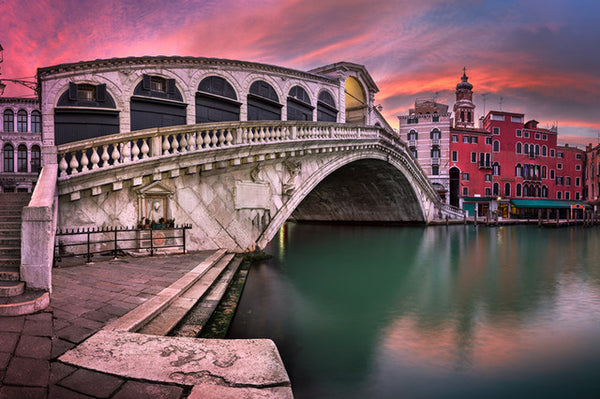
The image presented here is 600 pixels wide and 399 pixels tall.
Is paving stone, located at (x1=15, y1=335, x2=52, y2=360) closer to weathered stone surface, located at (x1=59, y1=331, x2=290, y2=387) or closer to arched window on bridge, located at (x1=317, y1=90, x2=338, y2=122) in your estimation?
weathered stone surface, located at (x1=59, y1=331, x2=290, y2=387)

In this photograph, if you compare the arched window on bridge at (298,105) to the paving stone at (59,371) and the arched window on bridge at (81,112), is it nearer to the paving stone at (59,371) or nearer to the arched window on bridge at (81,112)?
the arched window on bridge at (81,112)

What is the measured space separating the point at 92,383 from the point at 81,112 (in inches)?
440

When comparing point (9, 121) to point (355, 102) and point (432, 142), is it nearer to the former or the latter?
point (355, 102)

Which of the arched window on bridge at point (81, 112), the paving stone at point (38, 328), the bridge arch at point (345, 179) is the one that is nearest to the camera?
the paving stone at point (38, 328)

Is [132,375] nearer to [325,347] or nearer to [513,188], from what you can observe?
[325,347]

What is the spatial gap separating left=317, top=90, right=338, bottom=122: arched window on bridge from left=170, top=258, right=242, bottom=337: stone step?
12600 mm

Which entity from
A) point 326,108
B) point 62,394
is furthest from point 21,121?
point 62,394

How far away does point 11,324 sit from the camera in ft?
10.9

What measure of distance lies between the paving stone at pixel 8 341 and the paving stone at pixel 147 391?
3.62 feet

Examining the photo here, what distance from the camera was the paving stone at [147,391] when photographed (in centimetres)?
243

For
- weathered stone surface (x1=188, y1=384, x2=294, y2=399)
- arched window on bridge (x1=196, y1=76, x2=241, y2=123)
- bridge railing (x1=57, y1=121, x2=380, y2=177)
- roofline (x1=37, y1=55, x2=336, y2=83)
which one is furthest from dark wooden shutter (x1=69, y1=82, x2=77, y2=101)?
weathered stone surface (x1=188, y1=384, x2=294, y2=399)

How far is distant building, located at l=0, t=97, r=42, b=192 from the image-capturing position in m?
31.2

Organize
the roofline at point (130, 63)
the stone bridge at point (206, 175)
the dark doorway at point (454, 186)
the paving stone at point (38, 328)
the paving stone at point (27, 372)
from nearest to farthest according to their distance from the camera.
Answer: the paving stone at point (27, 372) → the paving stone at point (38, 328) → the stone bridge at point (206, 175) → the roofline at point (130, 63) → the dark doorway at point (454, 186)

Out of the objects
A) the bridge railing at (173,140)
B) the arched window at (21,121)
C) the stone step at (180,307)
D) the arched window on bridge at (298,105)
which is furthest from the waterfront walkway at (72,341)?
the arched window at (21,121)
